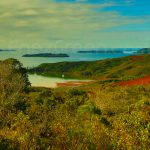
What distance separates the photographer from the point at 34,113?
2567cm

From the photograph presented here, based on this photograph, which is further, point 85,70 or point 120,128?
point 85,70

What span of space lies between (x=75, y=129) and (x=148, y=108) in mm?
17520

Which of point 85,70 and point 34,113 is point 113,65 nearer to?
point 85,70

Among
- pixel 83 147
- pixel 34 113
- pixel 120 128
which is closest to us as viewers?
pixel 83 147

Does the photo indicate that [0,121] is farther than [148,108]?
No

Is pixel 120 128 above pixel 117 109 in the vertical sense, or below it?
above

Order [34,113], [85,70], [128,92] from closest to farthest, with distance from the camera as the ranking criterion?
[34,113]
[128,92]
[85,70]

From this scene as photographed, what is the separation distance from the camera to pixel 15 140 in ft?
53.5

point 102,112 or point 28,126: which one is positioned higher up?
point 28,126

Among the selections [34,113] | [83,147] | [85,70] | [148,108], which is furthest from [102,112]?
[85,70]

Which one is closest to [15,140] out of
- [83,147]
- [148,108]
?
[83,147]

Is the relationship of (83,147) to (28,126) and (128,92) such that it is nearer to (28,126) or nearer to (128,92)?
(28,126)

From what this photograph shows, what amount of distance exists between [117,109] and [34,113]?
1124 cm

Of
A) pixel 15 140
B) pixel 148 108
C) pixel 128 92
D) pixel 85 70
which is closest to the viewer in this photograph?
pixel 15 140
